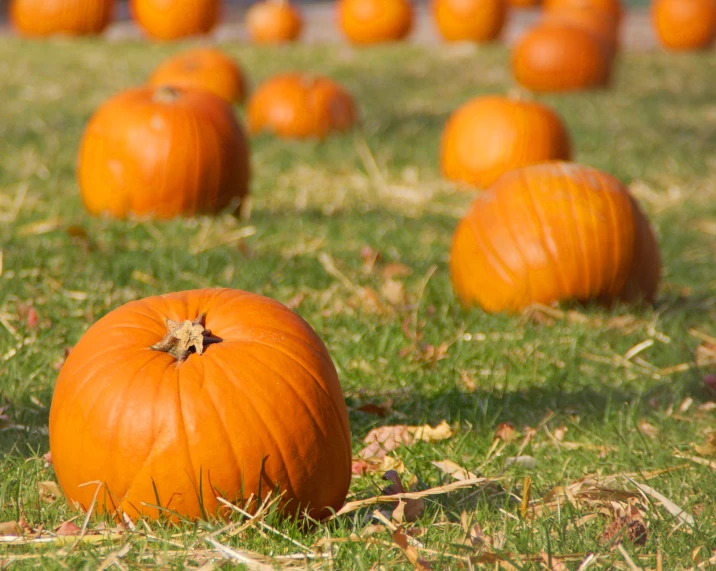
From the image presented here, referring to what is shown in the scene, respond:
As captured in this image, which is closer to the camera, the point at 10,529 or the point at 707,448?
the point at 10,529

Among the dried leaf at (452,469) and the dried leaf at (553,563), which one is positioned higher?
the dried leaf at (553,563)

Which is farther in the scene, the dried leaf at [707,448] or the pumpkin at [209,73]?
the pumpkin at [209,73]

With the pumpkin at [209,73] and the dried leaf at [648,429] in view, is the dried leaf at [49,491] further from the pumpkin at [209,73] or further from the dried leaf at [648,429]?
the pumpkin at [209,73]

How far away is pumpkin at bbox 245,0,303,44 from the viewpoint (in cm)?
1619

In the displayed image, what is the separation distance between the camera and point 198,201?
18.4 ft

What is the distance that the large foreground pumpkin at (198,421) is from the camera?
247cm

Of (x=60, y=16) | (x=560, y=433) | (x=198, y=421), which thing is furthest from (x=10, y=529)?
(x=60, y=16)

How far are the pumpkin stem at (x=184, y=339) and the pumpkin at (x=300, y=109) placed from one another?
20.0 ft

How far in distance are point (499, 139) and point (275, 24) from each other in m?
9.80

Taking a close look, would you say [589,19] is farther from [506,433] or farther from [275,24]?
[506,433]

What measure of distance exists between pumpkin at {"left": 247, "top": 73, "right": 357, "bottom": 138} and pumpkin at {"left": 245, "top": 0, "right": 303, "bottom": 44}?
7.61 m

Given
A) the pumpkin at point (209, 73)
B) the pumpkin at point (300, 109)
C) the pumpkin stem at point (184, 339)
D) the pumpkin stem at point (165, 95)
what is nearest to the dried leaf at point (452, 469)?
the pumpkin stem at point (184, 339)

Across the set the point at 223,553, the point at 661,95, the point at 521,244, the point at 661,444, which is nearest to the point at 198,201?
the point at 521,244

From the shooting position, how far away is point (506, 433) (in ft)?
10.9
